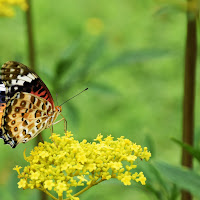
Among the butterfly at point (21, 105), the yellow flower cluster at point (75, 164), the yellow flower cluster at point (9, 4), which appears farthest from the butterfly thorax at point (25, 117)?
the yellow flower cluster at point (9, 4)

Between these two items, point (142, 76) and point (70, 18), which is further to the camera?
point (70, 18)

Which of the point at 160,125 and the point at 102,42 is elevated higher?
the point at 102,42

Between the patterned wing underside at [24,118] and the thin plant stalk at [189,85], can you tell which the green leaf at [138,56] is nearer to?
the thin plant stalk at [189,85]

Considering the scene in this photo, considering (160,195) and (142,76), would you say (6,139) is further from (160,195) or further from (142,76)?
(142,76)

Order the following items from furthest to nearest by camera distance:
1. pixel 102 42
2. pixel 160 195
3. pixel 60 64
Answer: pixel 102 42 < pixel 60 64 < pixel 160 195

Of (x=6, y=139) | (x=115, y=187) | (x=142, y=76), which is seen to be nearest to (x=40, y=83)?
(x=6, y=139)

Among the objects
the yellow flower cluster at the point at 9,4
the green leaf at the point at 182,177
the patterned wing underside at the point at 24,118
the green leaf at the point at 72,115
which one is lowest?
the green leaf at the point at 182,177

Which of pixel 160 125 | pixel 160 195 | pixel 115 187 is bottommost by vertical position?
pixel 115 187

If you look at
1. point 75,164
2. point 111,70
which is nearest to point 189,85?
point 75,164
